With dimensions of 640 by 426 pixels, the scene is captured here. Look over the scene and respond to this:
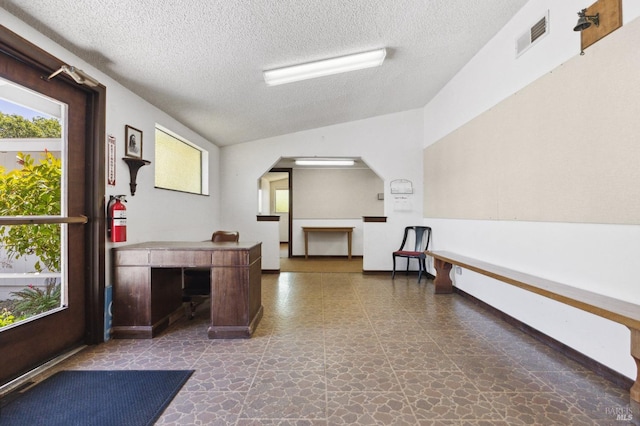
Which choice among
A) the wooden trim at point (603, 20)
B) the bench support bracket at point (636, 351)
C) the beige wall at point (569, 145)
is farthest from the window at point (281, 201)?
the bench support bracket at point (636, 351)

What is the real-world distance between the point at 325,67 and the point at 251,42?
38.9 inches

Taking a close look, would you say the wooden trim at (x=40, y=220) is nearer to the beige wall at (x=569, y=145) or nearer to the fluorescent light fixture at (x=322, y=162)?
the beige wall at (x=569, y=145)

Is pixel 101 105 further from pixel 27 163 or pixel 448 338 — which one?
pixel 448 338

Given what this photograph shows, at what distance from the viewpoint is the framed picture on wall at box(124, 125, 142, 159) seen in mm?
3070

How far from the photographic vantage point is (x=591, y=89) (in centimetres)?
225

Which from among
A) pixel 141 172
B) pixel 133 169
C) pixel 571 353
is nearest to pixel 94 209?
pixel 133 169

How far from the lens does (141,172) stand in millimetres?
3336

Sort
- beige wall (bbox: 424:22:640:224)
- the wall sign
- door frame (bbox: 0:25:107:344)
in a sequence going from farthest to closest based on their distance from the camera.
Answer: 1. the wall sign
2. door frame (bbox: 0:25:107:344)
3. beige wall (bbox: 424:22:640:224)

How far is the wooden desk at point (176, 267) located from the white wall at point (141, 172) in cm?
19

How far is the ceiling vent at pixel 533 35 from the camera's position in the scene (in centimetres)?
273

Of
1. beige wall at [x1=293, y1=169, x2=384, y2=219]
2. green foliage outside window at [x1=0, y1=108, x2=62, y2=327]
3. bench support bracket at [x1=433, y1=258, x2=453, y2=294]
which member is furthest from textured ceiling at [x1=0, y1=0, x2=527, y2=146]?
beige wall at [x1=293, y1=169, x2=384, y2=219]

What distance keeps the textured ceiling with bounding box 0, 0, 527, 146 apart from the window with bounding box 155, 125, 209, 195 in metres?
0.37

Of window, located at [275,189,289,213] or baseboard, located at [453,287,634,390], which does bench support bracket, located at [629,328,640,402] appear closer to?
baseboard, located at [453,287,634,390]

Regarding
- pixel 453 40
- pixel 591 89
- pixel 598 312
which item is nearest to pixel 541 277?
pixel 598 312
